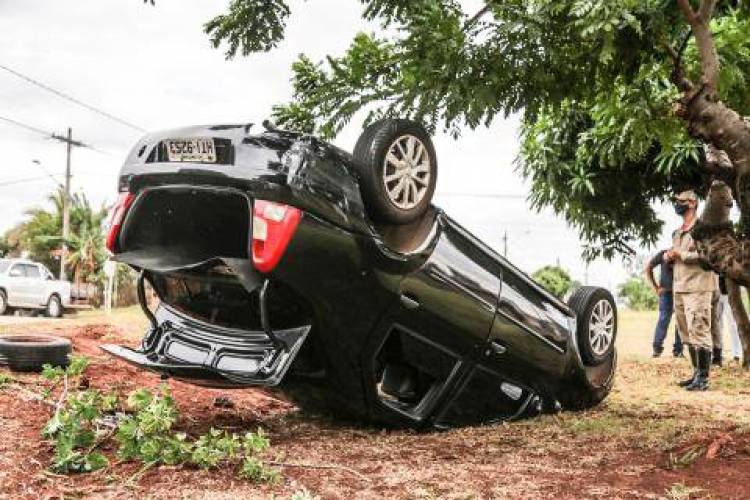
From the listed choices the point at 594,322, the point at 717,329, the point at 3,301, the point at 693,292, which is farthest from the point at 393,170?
the point at 3,301

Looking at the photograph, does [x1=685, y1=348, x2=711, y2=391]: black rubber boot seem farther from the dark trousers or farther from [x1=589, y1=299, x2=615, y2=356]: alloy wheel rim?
the dark trousers

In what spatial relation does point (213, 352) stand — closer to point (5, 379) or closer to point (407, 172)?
point (407, 172)

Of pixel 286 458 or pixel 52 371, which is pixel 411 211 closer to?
pixel 286 458

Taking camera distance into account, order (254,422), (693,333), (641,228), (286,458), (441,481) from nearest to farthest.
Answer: (441,481), (286,458), (254,422), (693,333), (641,228)

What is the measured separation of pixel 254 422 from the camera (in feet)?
16.0

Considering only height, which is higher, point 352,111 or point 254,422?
point 352,111

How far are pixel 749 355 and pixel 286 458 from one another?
23.2ft

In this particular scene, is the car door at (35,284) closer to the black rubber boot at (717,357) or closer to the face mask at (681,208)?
the black rubber boot at (717,357)

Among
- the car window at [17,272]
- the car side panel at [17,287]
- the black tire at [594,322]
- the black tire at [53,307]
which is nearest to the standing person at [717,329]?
the black tire at [594,322]

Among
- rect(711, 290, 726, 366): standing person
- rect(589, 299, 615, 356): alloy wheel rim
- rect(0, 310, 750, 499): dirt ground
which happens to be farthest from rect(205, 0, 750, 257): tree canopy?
rect(711, 290, 726, 366): standing person

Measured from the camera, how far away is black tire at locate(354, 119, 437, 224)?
12.9ft

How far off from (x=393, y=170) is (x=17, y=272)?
74.7 feet

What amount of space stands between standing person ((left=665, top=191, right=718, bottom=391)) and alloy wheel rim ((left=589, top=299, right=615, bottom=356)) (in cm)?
180

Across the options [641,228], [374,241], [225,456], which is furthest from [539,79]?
[641,228]
